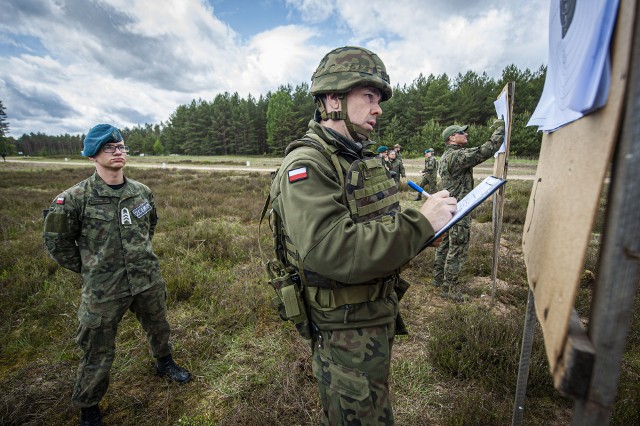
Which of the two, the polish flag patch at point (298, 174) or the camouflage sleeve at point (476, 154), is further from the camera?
the camouflage sleeve at point (476, 154)

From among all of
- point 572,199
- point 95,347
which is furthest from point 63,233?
point 572,199

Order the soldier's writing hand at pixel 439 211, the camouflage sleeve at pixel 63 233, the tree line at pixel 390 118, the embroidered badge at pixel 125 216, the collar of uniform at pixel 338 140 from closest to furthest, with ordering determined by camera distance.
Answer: the soldier's writing hand at pixel 439 211 → the collar of uniform at pixel 338 140 → the camouflage sleeve at pixel 63 233 → the embroidered badge at pixel 125 216 → the tree line at pixel 390 118

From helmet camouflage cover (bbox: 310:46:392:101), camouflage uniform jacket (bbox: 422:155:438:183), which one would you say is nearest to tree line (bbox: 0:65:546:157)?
camouflage uniform jacket (bbox: 422:155:438:183)

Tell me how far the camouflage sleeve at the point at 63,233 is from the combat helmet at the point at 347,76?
2419 mm

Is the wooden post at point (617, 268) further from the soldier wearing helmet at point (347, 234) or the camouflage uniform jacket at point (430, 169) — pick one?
the camouflage uniform jacket at point (430, 169)

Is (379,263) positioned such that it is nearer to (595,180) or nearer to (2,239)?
(595,180)

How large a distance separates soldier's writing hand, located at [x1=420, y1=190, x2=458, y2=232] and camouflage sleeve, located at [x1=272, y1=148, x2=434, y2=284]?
2.3 inches

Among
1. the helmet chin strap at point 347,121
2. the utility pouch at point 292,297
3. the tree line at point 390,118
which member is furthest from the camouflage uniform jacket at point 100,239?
the tree line at point 390,118

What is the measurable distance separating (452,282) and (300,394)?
3.06 m

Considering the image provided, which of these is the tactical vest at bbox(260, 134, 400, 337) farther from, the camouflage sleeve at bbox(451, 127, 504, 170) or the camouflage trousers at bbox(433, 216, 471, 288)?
the camouflage trousers at bbox(433, 216, 471, 288)

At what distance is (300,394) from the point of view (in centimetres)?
275

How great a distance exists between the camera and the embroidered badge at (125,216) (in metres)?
2.83

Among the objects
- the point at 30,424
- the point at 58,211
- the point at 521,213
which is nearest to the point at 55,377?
the point at 30,424

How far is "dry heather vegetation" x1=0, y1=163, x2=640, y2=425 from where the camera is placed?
2617mm
